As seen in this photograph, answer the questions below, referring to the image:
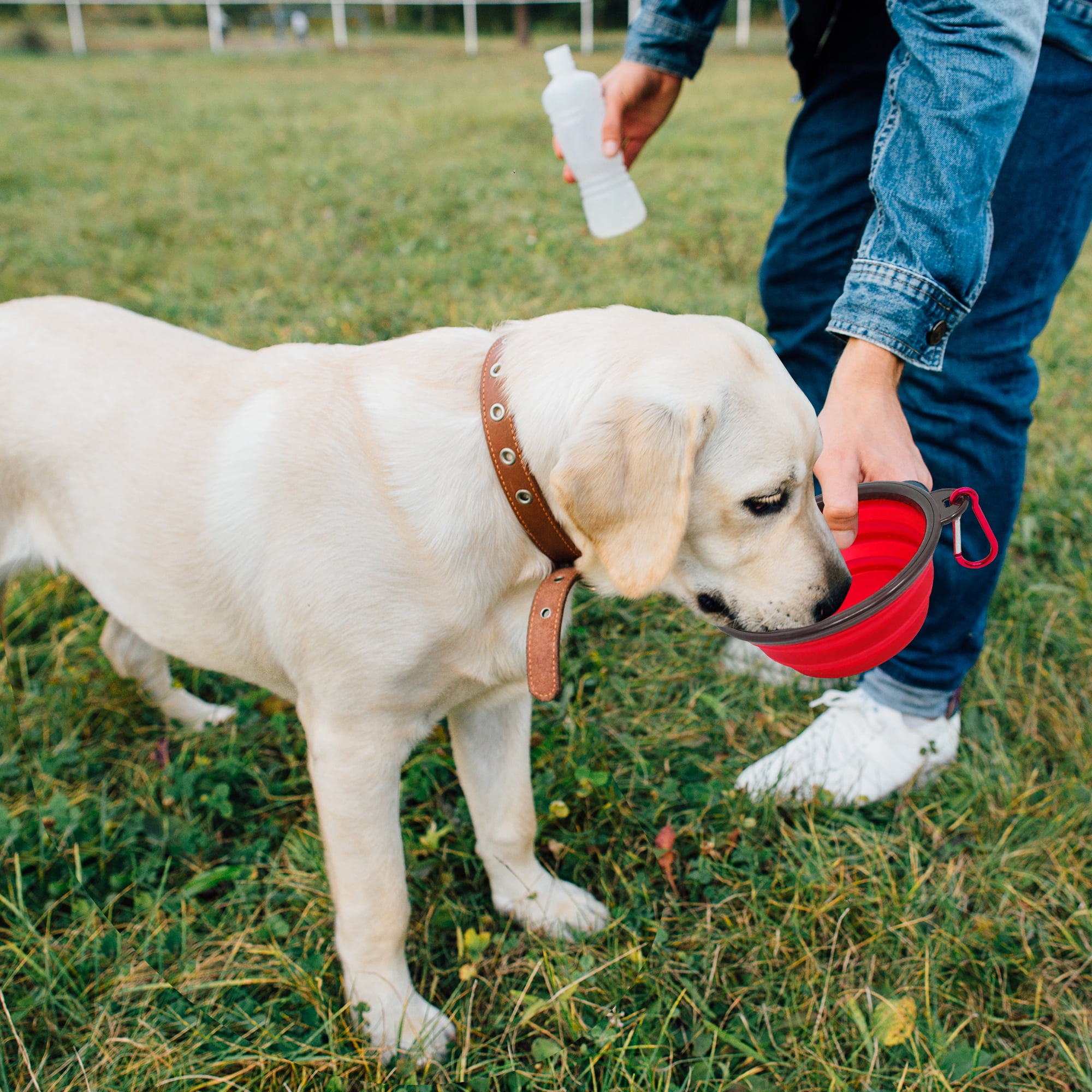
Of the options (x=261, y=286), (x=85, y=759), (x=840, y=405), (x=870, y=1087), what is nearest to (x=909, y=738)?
(x=870, y=1087)

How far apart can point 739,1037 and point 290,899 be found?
104 centimetres

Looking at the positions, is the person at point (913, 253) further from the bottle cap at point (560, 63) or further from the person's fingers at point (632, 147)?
the bottle cap at point (560, 63)

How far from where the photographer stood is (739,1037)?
1.83 metres

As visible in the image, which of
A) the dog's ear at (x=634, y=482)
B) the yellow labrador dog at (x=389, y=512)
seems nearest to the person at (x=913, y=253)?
the yellow labrador dog at (x=389, y=512)

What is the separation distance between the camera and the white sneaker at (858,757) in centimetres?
235

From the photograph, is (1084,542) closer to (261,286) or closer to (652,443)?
(652,443)

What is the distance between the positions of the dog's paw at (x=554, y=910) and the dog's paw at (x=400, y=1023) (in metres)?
0.29

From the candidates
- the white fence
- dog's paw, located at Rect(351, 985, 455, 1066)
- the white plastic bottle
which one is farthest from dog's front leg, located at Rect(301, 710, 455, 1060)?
the white fence

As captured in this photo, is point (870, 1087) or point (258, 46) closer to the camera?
point (870, 1087)

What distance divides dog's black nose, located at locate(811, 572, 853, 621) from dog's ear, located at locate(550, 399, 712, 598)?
42 centimetres

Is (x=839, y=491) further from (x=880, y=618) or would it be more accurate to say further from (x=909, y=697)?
(x=909, y=697)

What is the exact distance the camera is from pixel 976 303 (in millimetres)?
2109

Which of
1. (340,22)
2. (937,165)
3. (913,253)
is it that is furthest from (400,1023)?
(340,22)

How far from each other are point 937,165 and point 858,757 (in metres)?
1.45
